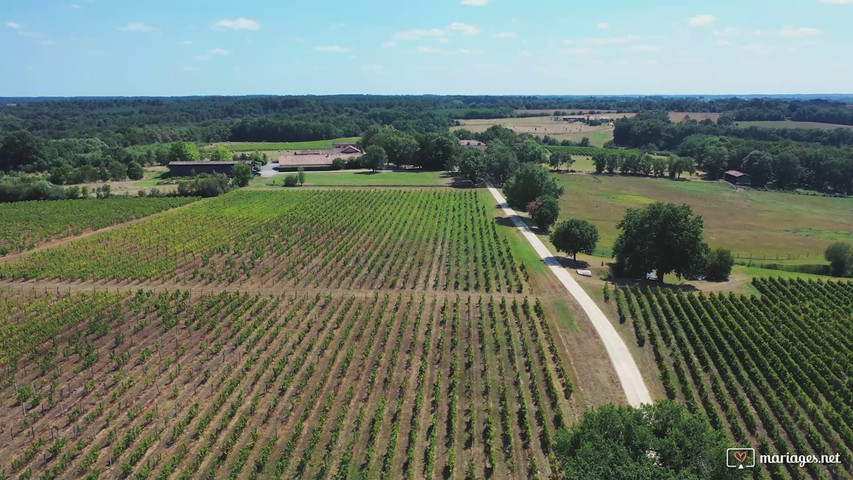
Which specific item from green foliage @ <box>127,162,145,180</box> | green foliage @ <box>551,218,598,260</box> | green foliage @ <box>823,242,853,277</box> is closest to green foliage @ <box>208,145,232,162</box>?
green foliage @ <box>127,162,145,180</box>

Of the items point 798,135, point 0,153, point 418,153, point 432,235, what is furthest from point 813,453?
point 798,135

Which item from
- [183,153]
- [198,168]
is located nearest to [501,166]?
[198,168]

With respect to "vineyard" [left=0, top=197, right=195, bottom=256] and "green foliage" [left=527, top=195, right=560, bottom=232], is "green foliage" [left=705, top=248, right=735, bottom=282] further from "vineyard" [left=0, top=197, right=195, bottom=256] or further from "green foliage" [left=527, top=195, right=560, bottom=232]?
"vineyard" [left=0, top=197, right=195, bottom=256]

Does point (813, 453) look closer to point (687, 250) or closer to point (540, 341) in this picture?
point (540, 341)

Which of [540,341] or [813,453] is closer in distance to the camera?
[813,453]

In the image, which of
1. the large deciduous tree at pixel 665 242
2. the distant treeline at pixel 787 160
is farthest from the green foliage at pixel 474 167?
the distant treeline at pixel 787 160

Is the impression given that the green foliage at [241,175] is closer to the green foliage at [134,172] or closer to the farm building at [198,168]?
the farm building at [198,168]

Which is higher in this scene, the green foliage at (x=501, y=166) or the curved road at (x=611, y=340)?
the green foliage at (x=501, y=166)
